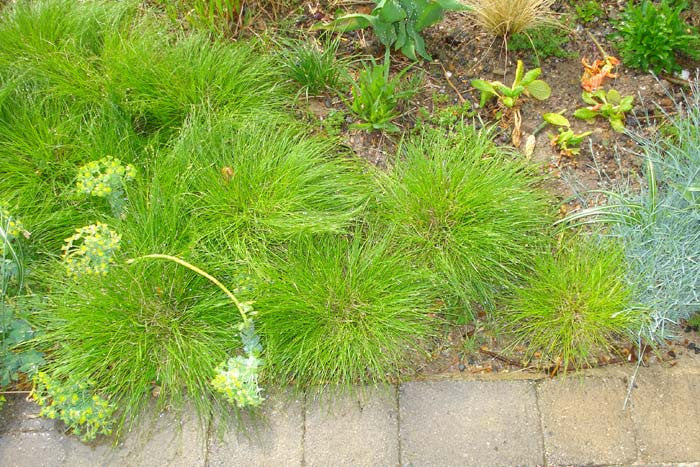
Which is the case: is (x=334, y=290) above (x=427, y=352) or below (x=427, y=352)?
above

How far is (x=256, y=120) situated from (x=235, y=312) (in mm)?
857

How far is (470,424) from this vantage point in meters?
2.16

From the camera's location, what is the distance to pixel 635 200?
2.41m

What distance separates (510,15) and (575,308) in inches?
54.9

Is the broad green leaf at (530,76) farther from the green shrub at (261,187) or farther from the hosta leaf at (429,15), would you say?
the green shrub at (261,187)

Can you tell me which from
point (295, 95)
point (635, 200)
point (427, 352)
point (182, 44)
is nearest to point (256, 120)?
point (295, 95)

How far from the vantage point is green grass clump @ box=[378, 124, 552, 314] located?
2.33 m

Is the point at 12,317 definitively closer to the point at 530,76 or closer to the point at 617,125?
the point at 530,76

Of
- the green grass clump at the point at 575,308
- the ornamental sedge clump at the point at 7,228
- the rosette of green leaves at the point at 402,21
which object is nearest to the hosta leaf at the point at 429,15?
the rosette of green leaves at the point at 402,21

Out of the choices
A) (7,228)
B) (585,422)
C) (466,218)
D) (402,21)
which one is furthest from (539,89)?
(7,228)

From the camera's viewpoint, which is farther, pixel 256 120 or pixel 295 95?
pixel 295 95

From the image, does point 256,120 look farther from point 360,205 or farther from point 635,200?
point 635,200

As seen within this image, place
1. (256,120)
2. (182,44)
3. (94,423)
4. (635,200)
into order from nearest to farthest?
(94,423)
(635,200)
(256,120)
(182,44)

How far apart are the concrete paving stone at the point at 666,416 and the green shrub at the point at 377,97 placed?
1.41 m
